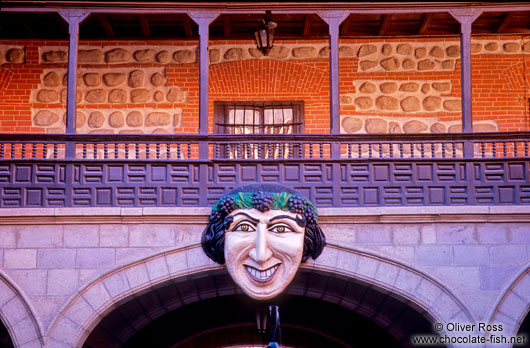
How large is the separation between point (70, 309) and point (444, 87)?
6.10 metres

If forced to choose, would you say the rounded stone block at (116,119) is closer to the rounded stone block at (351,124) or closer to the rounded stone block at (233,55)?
the rounded stone block at (233,55)

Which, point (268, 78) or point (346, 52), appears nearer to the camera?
point (268, 78)

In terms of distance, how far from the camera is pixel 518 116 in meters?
14.3

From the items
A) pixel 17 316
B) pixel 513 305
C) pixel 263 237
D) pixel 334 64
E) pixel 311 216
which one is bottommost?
pixel 17 316

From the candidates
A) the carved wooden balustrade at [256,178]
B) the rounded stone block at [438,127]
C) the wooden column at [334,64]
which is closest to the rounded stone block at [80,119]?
the carved wooden balustrade at [256,178]

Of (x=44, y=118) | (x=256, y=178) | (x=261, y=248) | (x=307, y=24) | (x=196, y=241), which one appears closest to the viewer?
(x=261, y=248)

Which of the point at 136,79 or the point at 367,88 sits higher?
the point at 136,79

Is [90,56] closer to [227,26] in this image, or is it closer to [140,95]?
[140,95]

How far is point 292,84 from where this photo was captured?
571 inches

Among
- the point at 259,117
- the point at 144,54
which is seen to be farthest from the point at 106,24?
the point at 259,117

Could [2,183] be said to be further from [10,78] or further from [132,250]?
[10,78]

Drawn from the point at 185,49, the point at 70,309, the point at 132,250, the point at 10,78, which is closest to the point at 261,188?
the point at 132,250

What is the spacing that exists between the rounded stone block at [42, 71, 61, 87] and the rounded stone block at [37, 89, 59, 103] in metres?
0.10

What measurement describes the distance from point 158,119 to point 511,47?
4.92 meters
